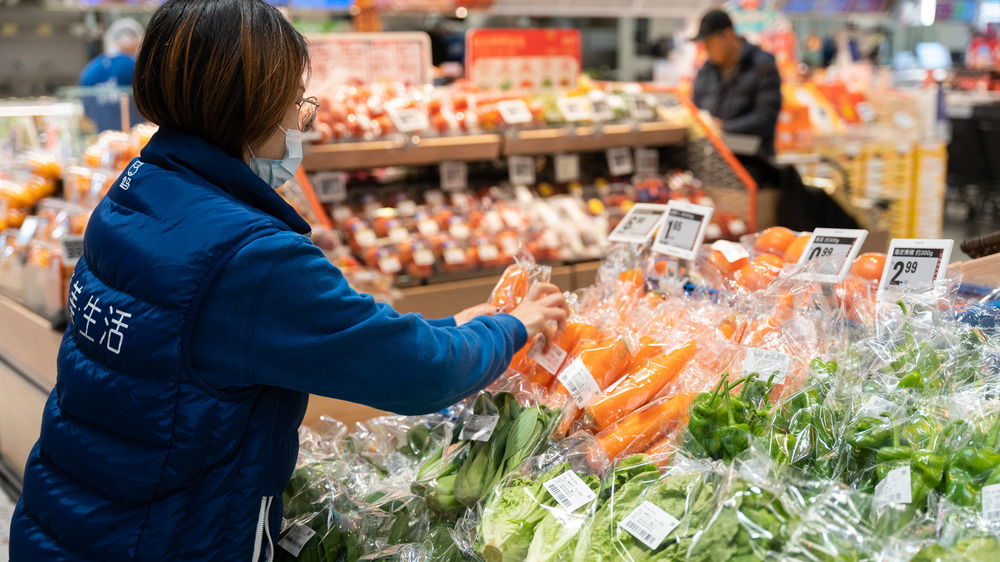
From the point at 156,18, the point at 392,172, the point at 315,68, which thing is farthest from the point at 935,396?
the point at 315,68

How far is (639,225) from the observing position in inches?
88.5

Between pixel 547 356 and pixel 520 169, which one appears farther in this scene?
pixel 520 169

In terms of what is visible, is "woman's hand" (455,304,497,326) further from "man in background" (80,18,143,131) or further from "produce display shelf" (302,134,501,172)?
"man in background" (80,18,143,131)

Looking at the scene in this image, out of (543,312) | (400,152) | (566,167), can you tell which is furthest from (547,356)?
(566,167)

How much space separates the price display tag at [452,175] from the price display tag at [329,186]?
1.75 feet

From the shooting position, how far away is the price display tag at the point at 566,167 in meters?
4.63

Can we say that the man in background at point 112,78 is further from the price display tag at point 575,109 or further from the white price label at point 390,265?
the price display tag at point 575,109

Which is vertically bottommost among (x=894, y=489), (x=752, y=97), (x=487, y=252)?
(x=487, y=252)

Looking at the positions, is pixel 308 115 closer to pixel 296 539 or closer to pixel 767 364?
pixel 296 539

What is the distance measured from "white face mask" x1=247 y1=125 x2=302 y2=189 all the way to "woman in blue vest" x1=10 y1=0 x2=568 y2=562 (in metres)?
0.01

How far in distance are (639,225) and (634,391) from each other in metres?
0.76

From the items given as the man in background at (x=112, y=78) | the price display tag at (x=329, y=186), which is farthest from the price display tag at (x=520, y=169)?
the man in background at (x=112, y=78)

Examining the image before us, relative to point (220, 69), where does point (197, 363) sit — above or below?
below

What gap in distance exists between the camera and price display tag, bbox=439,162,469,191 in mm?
4387
